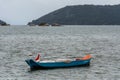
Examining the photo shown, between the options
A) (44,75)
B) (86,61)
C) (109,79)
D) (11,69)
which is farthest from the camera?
(86,61)

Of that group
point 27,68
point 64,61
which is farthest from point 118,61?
point 27,68

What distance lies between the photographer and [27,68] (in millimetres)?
59188

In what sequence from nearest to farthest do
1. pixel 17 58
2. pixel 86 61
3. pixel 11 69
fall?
pixel 11 69, pixel 86 61, pixel 17 58

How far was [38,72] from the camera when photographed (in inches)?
2223

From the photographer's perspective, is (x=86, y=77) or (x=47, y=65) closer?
(x=86, y=77)

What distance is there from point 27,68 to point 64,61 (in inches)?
203

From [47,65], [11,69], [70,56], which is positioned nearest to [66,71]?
[47,65]

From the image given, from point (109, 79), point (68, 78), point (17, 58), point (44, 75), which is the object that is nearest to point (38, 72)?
point (44, 75)

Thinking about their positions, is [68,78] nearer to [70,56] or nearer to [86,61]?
[86,61]

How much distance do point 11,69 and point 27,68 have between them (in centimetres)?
218

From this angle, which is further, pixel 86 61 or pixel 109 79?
pixel 86 61

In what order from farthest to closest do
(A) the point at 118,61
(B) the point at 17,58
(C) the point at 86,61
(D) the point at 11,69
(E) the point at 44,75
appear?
(B) the point at 17,58, (A) the point at 118,61, (C) the point at 86,61, (D) the point at 11,69, (E) the point at 44,75

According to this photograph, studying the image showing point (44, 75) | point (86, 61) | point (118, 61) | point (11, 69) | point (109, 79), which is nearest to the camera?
point (109, 79)

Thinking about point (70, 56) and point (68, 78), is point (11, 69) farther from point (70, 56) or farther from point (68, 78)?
point (70, 56)
